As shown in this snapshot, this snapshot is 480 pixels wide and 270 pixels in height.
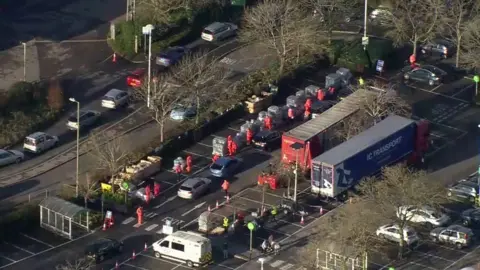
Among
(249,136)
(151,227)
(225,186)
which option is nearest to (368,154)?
(225,186)

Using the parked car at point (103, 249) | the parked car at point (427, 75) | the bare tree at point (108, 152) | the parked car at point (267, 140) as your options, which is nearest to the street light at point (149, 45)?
the bare tree at point (108, 152)

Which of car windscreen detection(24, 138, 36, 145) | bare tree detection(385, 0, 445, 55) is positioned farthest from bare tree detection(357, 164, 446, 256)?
bare tree detection(385, 0, 445, 55)

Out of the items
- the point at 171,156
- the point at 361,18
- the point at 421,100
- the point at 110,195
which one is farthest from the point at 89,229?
the point at 361,18

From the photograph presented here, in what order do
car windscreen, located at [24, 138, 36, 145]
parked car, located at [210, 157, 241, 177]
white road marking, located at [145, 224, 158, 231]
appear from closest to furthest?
1. white road marking, located at [145, 224, 158, 231]
2. parked car, located at [210, 157, 241, 177]
3. car windscreen, located at [24, 138, 36, 145]

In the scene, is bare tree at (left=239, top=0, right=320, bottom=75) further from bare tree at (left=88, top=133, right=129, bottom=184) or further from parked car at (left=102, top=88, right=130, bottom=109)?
bare tree at (left=88, top=133, right=129, bottom=184)

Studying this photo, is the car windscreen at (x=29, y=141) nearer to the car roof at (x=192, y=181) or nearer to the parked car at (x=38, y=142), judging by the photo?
the parked car at (x=38, y=142)

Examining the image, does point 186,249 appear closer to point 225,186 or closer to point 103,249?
point 103,249
